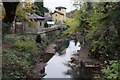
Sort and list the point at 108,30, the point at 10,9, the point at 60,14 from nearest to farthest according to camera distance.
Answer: the point at 10,9, the point at 108,30, the point at 60,14

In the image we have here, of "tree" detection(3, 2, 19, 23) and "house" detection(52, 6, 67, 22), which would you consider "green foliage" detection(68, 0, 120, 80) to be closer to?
"tree" detection(3, 2, 19, 23)

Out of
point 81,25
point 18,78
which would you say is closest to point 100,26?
point 18,78

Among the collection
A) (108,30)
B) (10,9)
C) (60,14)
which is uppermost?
(60,14)

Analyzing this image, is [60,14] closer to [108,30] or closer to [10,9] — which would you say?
[108,30]

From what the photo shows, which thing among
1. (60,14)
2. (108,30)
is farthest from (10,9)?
(60,14)

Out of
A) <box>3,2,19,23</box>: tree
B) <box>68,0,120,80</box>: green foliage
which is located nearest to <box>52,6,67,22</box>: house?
<box>68,0,120,80</box>: green foliage

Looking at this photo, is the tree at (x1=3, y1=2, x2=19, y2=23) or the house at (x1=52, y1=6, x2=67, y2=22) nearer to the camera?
the tree at (x1=3, y1=2, x2=19, y2=23)

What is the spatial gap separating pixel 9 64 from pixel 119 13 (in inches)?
167

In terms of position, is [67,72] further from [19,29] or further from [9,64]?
[19,29]

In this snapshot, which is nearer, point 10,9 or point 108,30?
point 10,9

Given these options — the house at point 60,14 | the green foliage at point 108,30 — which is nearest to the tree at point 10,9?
the green foliage at point 108,30

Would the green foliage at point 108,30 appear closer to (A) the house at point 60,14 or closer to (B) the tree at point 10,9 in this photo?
(B) the tree at point 10,9

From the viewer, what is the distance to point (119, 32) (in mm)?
2564

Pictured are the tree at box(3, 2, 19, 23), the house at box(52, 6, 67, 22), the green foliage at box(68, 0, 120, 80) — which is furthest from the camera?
the house at box(52, 6, 67, 22)
